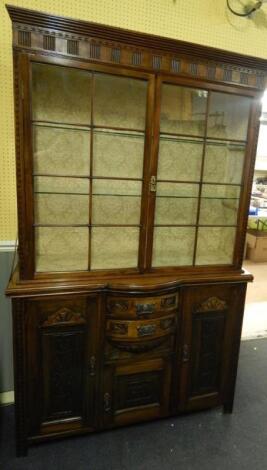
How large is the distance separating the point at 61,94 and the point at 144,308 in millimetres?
1067

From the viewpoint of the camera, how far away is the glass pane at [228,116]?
159cm

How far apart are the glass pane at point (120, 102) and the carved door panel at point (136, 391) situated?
1.22 metres

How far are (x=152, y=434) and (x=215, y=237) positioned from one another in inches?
45.8

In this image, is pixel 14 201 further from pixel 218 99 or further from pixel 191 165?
pixel 218 99

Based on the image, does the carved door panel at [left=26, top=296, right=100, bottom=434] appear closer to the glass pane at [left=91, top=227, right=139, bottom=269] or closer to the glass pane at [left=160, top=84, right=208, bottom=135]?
the glass pane at [left=91, top=227, right=139, bottom=269]

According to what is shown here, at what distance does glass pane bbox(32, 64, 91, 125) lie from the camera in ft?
4.38

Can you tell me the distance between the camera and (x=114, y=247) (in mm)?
1616

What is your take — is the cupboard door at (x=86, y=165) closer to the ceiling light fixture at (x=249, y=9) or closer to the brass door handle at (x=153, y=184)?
the brass door handle at (x=153, y=184)

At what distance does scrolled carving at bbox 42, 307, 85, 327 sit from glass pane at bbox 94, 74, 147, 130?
894mm

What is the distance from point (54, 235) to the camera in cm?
150

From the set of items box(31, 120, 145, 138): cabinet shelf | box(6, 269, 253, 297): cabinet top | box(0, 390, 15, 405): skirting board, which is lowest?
box(0, 390, 15, 405): skirting board

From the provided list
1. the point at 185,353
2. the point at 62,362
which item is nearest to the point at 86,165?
the point at 62,362

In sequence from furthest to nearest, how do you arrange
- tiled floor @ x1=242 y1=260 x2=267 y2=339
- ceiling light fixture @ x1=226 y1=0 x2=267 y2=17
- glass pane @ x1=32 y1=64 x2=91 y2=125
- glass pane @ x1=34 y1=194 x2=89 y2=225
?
tiled floor @ x1=242 y1=260 x2=267 y2=339
ceiling light fixture @ x1=226 y1=0 x2=267 y2=17
glass pane @ x1=34 y1=194 x2=89 y2=225
glass pane @ x1=32 y1=64 x2=91 y2=125

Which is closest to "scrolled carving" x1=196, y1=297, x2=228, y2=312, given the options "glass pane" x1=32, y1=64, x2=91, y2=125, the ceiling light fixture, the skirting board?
"glass pane" x1=32, y1=64, x2=91, y2=125
